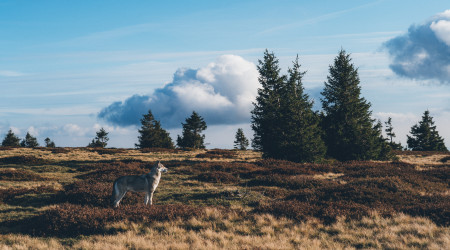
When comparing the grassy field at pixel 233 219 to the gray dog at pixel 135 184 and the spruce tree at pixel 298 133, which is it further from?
the spruce tree at pixel 298 133

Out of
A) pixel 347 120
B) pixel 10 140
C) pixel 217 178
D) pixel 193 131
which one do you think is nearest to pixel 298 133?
pixel 347 120

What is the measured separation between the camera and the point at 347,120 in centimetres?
3331

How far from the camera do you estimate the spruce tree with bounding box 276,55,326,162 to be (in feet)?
95.6

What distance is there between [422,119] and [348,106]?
45199 mm

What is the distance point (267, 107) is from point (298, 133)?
659cm

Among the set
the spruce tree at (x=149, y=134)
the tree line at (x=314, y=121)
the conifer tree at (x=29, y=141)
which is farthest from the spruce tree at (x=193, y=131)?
the conifer tree at (x=29, y=141)

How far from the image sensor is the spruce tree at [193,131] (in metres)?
68.4

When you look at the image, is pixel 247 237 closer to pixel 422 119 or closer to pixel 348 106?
pixel 348 106

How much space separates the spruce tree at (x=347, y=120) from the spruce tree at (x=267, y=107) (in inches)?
226

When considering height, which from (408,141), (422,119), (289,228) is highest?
(422,119)

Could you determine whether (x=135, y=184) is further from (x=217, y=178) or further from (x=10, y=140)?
(x=10, y=140)

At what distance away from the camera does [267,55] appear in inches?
1437

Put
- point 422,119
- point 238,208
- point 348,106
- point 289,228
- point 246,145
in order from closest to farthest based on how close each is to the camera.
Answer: point 289,228, point 238,208, point 348,106, point 422,119, point 246,145

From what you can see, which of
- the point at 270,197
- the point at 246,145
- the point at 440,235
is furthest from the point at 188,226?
the point at 246,145
